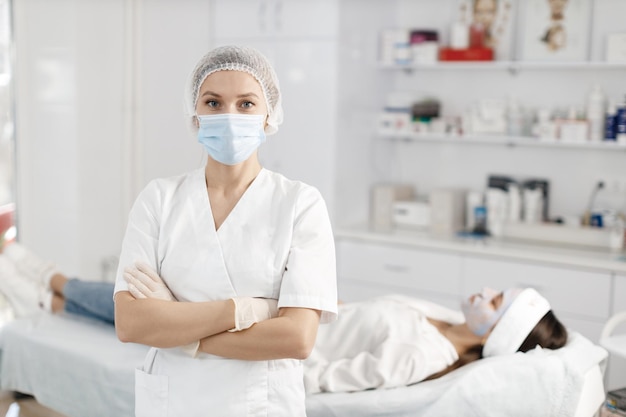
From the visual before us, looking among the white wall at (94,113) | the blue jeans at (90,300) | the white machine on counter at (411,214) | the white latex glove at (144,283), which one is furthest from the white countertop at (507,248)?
the white latex glove at (144,283)

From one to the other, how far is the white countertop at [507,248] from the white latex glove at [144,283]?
2.13 metres

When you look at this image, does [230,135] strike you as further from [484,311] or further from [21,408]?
[21,408]

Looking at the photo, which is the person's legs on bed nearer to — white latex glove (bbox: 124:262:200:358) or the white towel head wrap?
white latex glove (bbox: 124:262:200:358)

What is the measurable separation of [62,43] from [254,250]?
107 inches

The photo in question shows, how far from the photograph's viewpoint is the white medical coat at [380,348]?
2.14 meters

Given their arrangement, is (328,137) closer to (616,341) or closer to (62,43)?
(62,43)

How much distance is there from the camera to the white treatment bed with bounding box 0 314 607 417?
2.05 metres

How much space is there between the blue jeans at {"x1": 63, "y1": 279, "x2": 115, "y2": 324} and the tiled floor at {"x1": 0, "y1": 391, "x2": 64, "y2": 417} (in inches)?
14.6

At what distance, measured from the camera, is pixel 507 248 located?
Answer: 3.34 metres

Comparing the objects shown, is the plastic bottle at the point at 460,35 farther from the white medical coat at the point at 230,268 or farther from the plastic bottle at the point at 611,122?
the white medical coat at the point at 230,268

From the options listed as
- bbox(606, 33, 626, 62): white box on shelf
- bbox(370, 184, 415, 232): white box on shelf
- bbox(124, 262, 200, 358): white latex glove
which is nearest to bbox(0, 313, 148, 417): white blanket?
bbox(124, 262, 200, 358): white latex glove

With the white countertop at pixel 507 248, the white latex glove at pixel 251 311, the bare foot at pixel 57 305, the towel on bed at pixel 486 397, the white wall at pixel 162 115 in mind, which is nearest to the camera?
the white latex glove at pixel 251 311

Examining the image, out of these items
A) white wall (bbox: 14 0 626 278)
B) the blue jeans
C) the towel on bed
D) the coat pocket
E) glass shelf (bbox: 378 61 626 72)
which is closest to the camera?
the coat pocket

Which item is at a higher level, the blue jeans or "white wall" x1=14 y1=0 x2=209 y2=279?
"white wall" x1=14 y1=0 x2=209 y2=279
